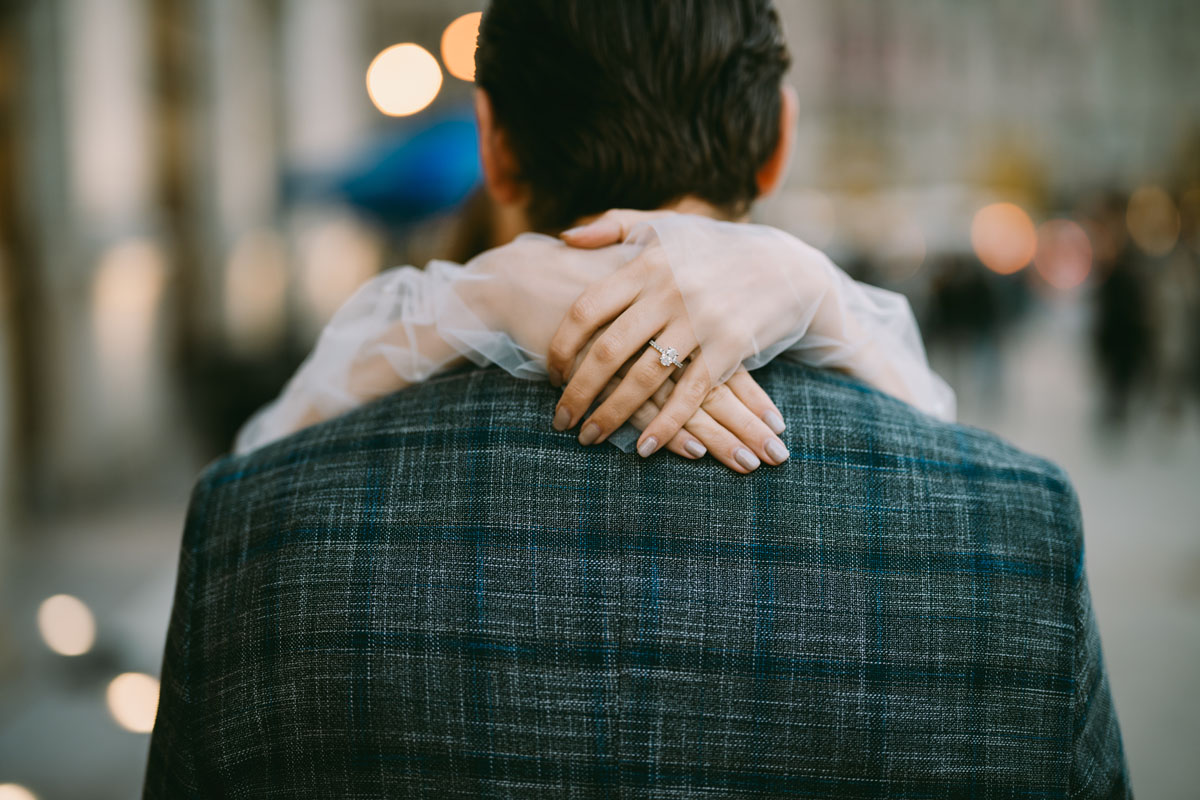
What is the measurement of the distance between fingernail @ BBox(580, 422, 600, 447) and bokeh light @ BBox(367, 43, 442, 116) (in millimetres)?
4610

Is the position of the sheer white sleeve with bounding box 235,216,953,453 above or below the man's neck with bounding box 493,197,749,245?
below

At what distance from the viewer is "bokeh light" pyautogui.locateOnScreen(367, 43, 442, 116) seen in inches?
207

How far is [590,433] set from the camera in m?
1.12

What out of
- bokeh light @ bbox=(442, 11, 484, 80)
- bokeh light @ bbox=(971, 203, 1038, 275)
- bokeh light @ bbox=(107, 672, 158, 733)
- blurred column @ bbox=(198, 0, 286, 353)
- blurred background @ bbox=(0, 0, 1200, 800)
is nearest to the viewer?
bokeh light @ bbox=(107, 672, 158, 733)

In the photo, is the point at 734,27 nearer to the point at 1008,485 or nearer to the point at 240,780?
the point at 1008,485

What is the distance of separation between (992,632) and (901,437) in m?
0.25

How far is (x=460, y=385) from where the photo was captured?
4.03ft

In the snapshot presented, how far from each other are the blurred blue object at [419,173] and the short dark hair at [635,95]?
475cm

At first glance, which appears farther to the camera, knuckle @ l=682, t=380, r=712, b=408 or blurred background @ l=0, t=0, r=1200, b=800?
blurred background @ l=0, t=0, r=1200, b=800

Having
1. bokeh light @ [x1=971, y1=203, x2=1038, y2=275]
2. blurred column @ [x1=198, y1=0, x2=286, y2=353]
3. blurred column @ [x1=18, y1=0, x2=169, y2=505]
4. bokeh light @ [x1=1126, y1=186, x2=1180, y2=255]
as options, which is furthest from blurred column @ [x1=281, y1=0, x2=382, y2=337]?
bokeh light @ [x1=971, y1=203, x2=1038, y2=275]

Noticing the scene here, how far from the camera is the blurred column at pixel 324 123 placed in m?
13.3

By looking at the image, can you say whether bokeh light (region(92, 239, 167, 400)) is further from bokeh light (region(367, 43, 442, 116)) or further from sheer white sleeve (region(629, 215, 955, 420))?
sheer white sleeve (region(629, 215, 955, 420))

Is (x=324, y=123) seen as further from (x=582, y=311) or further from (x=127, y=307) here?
(x=582, y=311)

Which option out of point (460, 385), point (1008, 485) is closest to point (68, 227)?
point (460, 385)
